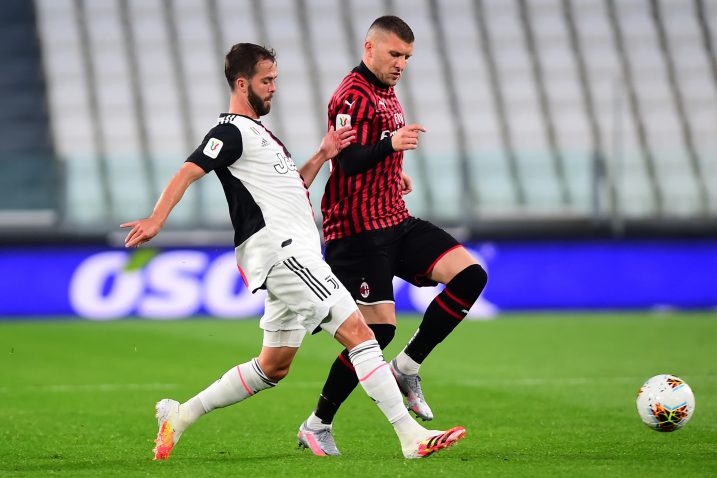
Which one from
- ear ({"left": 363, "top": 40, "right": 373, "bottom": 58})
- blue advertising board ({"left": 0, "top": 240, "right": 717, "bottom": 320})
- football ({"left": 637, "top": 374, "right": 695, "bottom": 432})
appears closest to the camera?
football ({"left": 637, "top": 374, "right": 695, "bottom": 432})

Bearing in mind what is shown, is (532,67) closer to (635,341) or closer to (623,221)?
(623,221)

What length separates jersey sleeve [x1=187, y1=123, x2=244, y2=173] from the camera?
5664 mm

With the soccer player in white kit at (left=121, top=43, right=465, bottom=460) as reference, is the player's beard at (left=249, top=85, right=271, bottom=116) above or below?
above

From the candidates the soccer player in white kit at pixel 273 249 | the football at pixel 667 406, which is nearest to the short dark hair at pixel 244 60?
the soccer player in white kit at pixel 273 249

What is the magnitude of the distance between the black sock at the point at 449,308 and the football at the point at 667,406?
A: 0.99 metres

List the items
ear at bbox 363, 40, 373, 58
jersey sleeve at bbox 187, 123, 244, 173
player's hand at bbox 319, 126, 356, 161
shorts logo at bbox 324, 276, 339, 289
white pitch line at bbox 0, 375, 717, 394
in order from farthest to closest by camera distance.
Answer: white pitch line at bbox 0, 375, 717, 394, ear at bbox 363, 40, 373, 58, player's hand at bbox 319, 126, 356, 161, shorts logo at bbox 324, 276, 339, 289, jersey sleeve at bbox 187, 123, 244, 173

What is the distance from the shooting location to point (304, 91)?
2327cm

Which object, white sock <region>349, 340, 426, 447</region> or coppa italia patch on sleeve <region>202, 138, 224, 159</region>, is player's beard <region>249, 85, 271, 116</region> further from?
white sock <region>349, 340, 426, 447</region>

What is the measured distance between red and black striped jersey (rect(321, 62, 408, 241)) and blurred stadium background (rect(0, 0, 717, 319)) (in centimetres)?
890

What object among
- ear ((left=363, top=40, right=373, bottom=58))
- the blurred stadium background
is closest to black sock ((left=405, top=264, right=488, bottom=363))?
ear ((left=363, top=40, right=373, bottom=58))

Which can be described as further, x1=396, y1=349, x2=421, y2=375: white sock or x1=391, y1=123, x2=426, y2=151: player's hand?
x1=396, y1=349, x2=421, y2=375: white sock

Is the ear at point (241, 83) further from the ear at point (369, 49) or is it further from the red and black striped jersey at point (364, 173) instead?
the ear at point (369, 49)

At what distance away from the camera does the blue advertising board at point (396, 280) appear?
15461 mm

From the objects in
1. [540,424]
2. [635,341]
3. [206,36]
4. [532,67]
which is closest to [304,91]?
[206,36]
